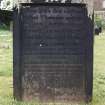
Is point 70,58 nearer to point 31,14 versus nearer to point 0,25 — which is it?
point 31,14

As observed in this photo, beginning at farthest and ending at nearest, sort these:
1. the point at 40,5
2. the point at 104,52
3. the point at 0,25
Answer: the point at 0,25 → the point at 104,52 → the point at 40,5

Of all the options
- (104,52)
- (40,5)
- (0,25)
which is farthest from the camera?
(0,25)

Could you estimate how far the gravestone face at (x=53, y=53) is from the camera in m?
8.36

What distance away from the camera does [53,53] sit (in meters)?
Result: 8.46

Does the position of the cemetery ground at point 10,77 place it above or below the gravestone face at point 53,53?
below

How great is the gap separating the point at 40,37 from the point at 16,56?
19.2 inches

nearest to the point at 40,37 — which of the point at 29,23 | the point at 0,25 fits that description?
the point at 29,23

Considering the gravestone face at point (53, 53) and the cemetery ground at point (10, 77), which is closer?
the gravestone face at point (53, 53)

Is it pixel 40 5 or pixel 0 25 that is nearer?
pixel 40 5

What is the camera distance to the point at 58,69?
27.9 feet

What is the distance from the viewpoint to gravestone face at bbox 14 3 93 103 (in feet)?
27.4

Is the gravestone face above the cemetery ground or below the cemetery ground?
above

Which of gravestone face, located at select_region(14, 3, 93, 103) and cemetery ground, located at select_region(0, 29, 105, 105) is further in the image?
cemetery ground, located at select_region(0, 29, 105, 105)

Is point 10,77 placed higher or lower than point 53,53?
lower
